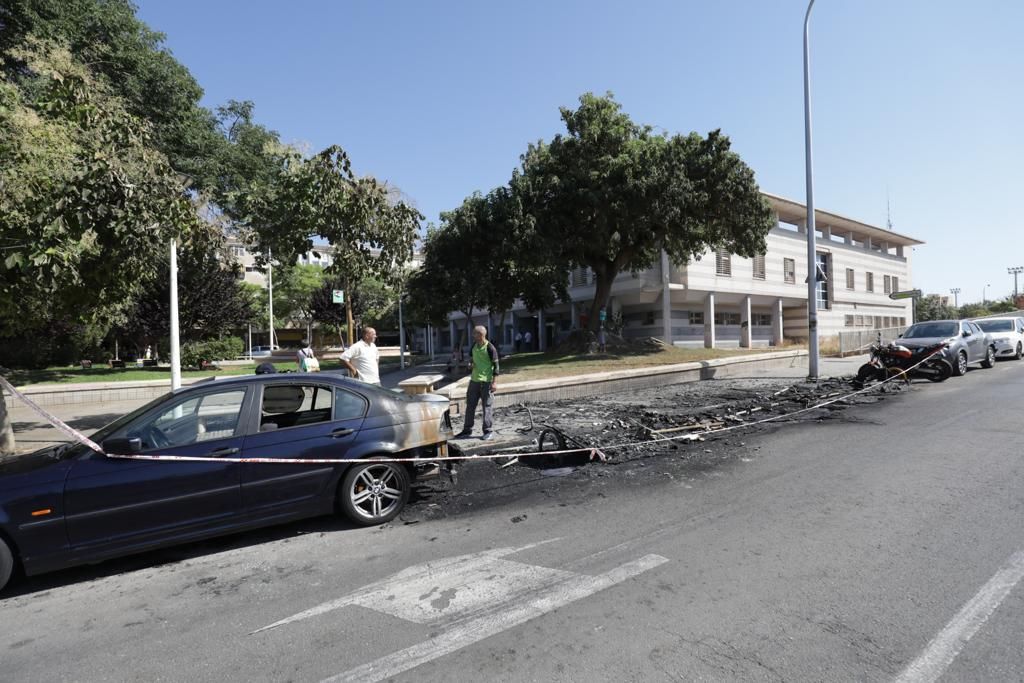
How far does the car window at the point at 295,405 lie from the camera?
4871 millimetres

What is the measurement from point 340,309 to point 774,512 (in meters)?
47.7

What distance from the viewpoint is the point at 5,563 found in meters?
3.85

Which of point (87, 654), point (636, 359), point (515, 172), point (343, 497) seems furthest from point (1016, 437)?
point (515, 172)

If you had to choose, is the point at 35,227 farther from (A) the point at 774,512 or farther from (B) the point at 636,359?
(B) the point at 636,359

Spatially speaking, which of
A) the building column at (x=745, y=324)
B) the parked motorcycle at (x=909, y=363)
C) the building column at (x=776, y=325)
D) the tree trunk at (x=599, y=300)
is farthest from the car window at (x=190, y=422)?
the building column at (x=776, y=325)

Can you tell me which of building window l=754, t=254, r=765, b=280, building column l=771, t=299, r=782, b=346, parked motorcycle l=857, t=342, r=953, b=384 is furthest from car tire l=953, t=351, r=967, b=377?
building column l=771, t=299, r=782, b=346

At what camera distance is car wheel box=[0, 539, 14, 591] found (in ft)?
12.6

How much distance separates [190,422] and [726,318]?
122 ft

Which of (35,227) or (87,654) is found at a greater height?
(35,227)

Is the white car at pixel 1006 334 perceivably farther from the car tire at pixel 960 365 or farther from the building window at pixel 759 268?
the building window at pixel 759 268

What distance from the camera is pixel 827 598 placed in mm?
3389

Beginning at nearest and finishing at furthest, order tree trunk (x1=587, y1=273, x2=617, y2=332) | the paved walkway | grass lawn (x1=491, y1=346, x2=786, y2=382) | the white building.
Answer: the paved walkway, grass lawn (x1=491, y1=346, x2=786, y2=382), tree trunk (x1=587, y1=273, x2=617, y2=332), the white building

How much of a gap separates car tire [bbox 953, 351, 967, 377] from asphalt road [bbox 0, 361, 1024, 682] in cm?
1115

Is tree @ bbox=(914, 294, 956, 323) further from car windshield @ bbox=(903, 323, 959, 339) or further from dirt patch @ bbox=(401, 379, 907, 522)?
dirt patch @ bbox=(401, 379, 907, 522)
